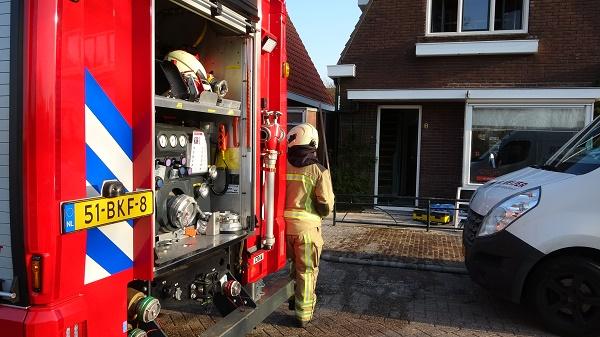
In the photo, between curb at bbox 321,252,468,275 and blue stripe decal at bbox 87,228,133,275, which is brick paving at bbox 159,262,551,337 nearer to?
curb at bbox 321,252,468,275

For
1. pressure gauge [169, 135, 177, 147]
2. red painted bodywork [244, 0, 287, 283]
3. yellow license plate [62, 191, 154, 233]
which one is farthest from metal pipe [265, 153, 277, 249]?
yellow license plate [62, 191, 154, 233]

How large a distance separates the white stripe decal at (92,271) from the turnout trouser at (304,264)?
2.19 m

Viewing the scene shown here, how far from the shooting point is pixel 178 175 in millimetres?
3152

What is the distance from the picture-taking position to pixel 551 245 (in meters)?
4.09

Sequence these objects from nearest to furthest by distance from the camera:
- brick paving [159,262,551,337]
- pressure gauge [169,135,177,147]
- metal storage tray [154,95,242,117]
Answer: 1. metal storage tray [154,95,242,117]
2. pressure gauge [169,135,177,147]
3. brick paving [159,262,551,337]

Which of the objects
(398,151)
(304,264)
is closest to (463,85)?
(398,151)

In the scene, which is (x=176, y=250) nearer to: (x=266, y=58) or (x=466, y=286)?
(x=266, y=58)

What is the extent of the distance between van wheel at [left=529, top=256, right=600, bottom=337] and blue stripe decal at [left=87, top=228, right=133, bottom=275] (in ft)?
11.6

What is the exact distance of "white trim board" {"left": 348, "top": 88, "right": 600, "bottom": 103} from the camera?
908cm

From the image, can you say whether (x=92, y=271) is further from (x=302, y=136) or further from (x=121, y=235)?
(x=302, y=136)

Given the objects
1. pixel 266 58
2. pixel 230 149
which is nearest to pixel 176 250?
pixel 230 149

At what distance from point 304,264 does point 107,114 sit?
249 centimetres

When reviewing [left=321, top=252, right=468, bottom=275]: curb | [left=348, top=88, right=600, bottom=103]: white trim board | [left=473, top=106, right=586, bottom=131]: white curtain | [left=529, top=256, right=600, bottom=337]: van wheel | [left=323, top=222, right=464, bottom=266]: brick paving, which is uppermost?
[left=348, top=88, right=600, bottom=103]: white trim board

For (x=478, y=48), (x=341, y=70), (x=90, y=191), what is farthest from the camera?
(x=341, y=70)
